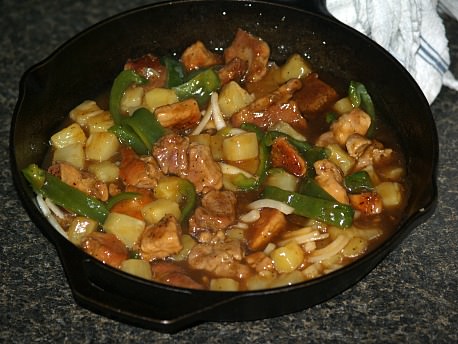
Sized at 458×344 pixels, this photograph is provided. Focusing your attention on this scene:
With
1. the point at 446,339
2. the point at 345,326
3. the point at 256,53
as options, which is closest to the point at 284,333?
the point at 345,326

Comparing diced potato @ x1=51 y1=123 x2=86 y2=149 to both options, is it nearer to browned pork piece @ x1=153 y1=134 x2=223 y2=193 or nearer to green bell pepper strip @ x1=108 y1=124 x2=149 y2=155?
green bell pepper strip @ x1=108 y1=124 x2=149 y2=155

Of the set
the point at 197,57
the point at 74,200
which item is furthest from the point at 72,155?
the point at 197,57

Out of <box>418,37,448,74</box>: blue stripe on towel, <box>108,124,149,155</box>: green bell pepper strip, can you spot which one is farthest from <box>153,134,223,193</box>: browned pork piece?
<box>418,37,448,74</box>: blue stripe on towel

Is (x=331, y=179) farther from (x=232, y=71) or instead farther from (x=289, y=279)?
(x=232, y=71)

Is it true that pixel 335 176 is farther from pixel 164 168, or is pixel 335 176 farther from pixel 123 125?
pixel 123 125

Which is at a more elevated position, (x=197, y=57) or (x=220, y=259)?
(x=197, y=57)

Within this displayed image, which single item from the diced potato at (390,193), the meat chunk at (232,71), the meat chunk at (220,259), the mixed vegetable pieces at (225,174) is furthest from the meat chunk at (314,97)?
the meat chunk at (220,259)
